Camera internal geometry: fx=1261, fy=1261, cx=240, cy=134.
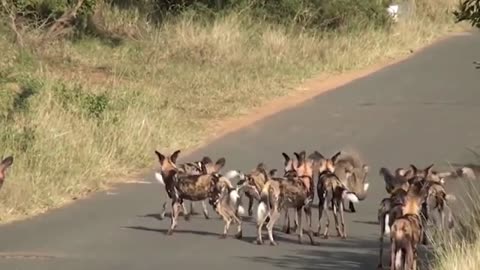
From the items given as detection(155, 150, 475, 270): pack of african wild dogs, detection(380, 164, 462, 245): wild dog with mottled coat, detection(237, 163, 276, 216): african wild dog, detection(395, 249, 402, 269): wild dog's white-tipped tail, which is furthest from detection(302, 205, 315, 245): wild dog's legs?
detection(395, 249, 402, 269): wild dog's white-tipped tail

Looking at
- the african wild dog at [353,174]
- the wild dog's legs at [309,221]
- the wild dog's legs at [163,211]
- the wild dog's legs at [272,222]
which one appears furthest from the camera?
the african wild dog at [353,174]

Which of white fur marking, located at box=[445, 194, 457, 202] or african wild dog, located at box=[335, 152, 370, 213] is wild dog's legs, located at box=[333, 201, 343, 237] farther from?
african wild dog, located at box=[335, 152, 370, 213]

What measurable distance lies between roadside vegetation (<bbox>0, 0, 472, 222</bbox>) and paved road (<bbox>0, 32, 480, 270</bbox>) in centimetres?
68

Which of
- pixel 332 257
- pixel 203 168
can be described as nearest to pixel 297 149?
pixel 203 168

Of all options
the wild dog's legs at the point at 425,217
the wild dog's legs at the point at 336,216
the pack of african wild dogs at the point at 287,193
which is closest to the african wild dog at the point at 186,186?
the pack of african wild dogs at the point at 287,193

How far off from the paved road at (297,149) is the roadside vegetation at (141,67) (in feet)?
2.24

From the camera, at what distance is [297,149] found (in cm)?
1623

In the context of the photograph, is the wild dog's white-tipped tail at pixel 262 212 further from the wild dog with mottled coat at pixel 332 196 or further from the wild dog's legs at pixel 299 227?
the wild dog with mottled coat at pixel 332 196

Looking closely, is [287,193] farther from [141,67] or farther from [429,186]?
[141,67]

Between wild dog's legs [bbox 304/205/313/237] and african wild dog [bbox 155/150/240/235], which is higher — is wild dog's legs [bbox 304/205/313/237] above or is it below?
below

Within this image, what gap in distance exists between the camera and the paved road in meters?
10.1

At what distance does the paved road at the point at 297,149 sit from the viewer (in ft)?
33.3

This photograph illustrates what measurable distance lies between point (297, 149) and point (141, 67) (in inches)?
285

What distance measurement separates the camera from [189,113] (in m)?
18.9
